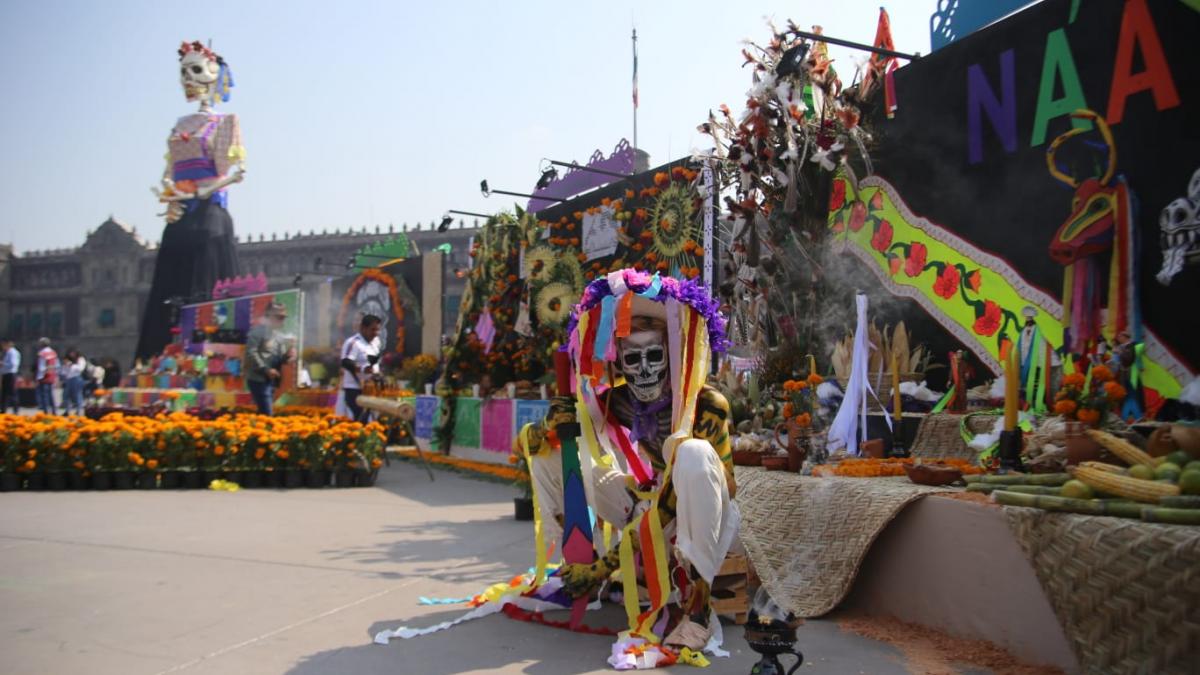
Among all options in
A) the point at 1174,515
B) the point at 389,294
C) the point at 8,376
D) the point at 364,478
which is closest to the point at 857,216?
the point at 1174,515

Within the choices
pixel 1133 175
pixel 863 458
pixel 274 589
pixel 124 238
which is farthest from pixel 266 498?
pixel 124 238

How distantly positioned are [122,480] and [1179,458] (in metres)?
9.58

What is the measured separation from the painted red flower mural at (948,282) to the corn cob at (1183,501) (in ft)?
11.6

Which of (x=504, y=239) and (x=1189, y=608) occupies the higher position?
(x=504, y=239)

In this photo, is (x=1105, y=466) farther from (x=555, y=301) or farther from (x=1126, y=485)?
(x=555, y=301)

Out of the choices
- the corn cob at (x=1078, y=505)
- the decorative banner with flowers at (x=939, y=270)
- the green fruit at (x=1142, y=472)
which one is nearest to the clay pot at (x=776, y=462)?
the decorative banner with flowers at (x=939, y=270)

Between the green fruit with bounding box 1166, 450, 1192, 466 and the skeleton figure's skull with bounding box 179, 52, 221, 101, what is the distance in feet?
102

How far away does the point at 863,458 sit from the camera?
17.7ft

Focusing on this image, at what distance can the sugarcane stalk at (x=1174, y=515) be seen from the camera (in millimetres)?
2943

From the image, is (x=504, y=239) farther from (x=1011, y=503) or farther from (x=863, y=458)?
(x=1011, y=503)

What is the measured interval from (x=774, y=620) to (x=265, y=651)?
2.24m

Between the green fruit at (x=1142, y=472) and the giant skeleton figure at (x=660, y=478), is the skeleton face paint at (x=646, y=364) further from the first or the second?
the green fruit at (x=1142, y=472)

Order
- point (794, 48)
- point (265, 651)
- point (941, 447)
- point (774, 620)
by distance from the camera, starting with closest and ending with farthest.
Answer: point (774, 620) < point (265, 651) < point (941, 447) < point (794, 48)

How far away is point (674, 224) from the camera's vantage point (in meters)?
9.79
